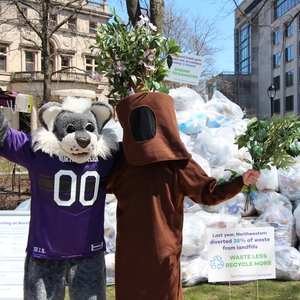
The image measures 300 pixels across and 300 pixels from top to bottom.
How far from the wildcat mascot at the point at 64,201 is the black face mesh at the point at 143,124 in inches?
8.7

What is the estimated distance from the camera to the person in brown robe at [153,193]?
86.0 inches

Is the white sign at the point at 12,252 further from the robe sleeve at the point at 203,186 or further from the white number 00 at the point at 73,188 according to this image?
the robe sleeve at the point at 203,186

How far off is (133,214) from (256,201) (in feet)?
10.6

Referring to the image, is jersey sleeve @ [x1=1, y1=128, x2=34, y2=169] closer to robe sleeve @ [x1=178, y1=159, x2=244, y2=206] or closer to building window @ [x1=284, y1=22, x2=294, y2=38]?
robe sleeve @ [x1=178, y1=159, x2=244, y2=206]

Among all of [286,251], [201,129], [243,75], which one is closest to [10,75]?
[201,129]

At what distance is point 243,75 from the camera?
5000cm

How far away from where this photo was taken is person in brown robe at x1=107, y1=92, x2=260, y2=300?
219 centimetres

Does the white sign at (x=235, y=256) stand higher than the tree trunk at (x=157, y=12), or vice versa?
the tree trunk at (x=157, y=12)

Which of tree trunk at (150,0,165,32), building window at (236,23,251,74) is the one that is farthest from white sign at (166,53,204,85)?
building window at (236,23,251,74)

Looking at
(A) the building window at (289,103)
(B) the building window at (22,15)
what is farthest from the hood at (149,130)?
(A) the building window at (289,103)

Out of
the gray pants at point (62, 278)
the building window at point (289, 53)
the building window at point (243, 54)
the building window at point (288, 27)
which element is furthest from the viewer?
the building window at point (243, 54)

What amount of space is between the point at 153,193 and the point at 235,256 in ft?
3.31

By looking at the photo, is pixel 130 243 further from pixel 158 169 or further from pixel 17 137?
pixel 17 137

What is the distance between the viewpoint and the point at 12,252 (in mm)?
3156
